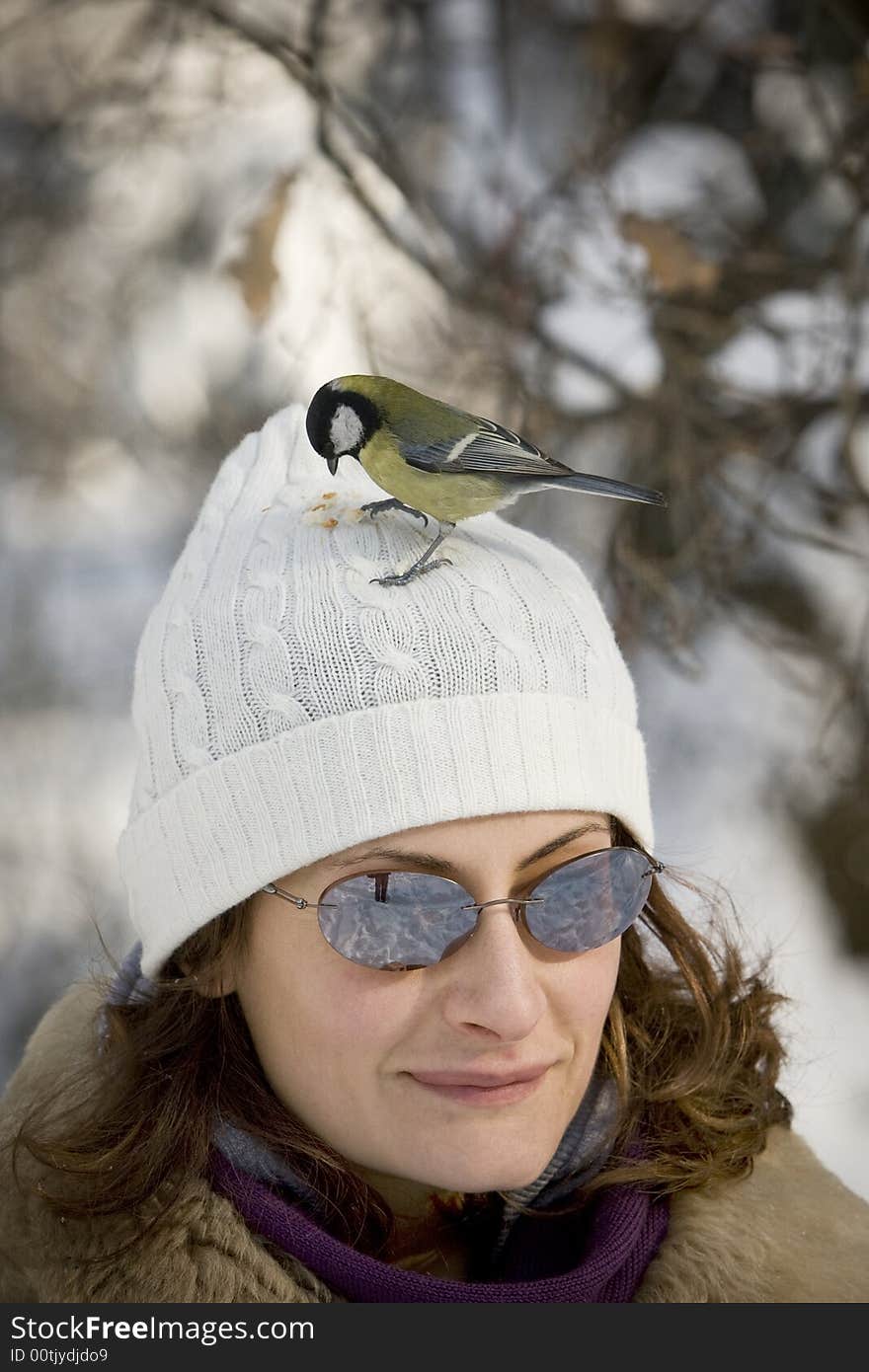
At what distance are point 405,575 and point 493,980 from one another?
388 millimetres

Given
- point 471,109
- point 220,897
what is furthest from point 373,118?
point 220,897

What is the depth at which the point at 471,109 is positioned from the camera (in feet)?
8.95

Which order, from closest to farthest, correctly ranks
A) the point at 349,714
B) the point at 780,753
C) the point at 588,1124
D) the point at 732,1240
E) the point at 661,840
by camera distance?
the point at 349,714 < the point at 732,1240 < the point at 588,1124 < the point at 661,840 < the point at 780,753

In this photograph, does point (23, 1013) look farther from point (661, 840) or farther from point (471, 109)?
point (471, 109)

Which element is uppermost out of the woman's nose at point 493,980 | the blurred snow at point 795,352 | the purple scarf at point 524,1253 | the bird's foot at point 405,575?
the blurred snow at point 795,352

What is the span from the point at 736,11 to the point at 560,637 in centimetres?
219

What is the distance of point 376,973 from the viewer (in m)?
1.10

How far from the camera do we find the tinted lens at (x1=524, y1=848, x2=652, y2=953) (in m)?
1.12

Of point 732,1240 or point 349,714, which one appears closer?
point 349,714

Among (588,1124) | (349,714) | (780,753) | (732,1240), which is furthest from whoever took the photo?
(780,753)

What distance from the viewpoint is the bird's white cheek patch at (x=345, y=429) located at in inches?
40.1

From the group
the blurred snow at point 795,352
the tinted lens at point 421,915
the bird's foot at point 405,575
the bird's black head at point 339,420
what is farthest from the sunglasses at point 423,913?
the blurred snow at point 795,352

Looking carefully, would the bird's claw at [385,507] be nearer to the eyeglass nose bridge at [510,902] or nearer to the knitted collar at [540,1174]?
the eyeglass nose bridge at [510,902]

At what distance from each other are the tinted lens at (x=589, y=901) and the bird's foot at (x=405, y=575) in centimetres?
31
